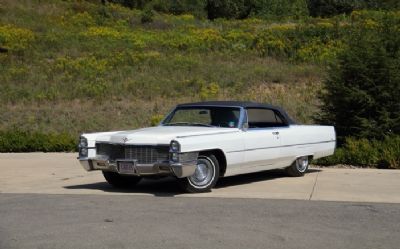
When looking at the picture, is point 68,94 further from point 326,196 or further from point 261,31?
point 326,196

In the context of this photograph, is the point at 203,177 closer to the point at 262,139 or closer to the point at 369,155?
the point at 262,139

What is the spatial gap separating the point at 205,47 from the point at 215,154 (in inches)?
1152

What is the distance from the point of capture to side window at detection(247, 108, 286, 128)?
39.5ft

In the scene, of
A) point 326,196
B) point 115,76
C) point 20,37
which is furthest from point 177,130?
point 20,37

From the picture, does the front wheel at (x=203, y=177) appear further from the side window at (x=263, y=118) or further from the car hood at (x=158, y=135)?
the side window at (x=263, y=118)

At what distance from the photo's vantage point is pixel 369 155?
47.1 feet

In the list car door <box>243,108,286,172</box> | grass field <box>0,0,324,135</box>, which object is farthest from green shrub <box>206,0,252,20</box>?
car door <box>243,108,286,172</box>


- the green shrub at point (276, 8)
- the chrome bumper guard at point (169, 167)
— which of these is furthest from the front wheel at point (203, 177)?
the green shrub at point (276, 8)

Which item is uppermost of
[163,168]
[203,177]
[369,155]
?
[163,168]

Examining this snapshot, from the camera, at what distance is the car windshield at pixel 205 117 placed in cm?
1135

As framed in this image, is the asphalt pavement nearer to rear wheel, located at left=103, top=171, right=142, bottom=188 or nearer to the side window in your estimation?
rear wheel, located at left=103, top=171, right=142, bottom=188

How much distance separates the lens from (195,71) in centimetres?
3378

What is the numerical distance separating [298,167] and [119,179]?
351 centimetres

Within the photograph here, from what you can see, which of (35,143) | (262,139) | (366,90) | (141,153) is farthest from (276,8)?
(141,153)
